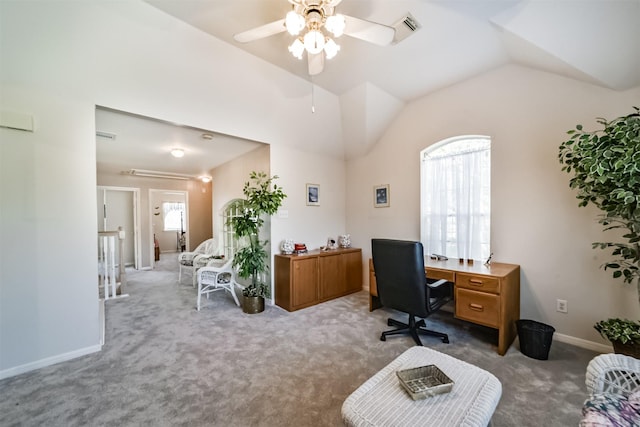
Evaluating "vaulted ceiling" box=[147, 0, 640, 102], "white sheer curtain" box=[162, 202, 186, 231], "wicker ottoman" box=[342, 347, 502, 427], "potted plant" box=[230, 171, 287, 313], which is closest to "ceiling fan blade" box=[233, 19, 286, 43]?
"vaulted ceiling" box=[147, 0, 640, 102]

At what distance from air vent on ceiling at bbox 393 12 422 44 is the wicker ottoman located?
96.9 inches

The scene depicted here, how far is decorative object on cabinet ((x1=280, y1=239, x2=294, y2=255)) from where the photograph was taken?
3713mm

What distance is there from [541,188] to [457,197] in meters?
0.81

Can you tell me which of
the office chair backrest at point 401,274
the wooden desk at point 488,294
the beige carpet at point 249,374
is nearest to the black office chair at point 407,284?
the office chair backrest at point 401,274

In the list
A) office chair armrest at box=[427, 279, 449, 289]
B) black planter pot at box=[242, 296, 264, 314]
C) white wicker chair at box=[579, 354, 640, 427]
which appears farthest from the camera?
black planter pot at box=[242, 296, 264, 314]

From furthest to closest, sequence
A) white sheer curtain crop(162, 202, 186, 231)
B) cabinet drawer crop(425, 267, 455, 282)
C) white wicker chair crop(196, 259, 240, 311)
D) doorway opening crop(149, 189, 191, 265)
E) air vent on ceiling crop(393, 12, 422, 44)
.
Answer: white sheer curtain crop(162, 202, 186, 231)
doorway opening crop(149, 189, 191, 265)
white wicker chair crop(196, 259, 240, 311)
cabinet drawer crop(425, 267, 455, 282)
air vent on ceiling crop(393, 12, 422, 44)

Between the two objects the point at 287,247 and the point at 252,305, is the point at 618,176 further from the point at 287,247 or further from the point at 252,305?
the point at 252,305

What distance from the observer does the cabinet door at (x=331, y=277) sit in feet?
12.2

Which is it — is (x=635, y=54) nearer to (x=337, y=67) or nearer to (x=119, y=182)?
(x=337, y=67)

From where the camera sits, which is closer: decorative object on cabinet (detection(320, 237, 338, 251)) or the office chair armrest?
the office chair armrest

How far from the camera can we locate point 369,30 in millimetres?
1766

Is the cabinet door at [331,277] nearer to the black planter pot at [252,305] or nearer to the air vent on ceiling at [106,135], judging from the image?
the black planter pot at [252,305]

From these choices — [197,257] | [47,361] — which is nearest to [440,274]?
[47,361]

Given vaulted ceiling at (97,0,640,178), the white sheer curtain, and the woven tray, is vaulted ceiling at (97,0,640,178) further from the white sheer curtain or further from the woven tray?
the white sheer curtain
